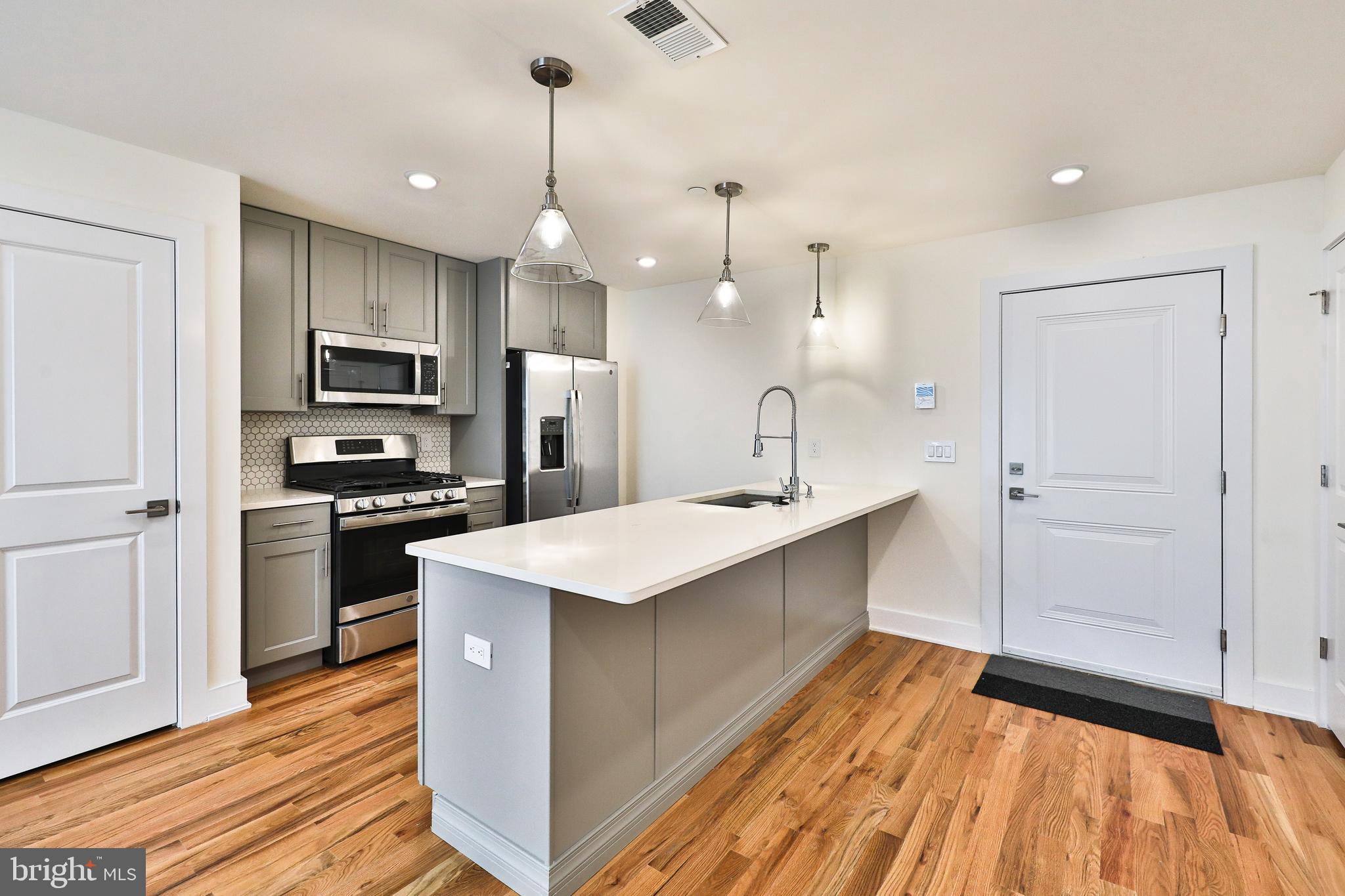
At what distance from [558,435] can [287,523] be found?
1.65m

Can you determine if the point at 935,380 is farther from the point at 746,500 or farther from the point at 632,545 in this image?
the point at 632,545

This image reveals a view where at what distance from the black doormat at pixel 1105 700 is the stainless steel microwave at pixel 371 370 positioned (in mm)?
3406

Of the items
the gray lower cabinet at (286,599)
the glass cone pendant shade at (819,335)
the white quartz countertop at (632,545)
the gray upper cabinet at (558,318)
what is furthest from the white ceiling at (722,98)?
the gray lower cabinet at (286,599)

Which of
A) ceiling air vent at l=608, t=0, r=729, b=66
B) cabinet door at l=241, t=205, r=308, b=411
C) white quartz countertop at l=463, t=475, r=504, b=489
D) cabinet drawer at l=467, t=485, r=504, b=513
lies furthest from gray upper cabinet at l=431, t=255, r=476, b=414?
ceiling air vent at l=608, t=0, r=729, b=66

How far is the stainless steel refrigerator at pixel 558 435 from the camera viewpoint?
3996 millimetres

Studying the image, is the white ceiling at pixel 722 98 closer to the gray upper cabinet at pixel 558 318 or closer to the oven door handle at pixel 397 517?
the gray upper cabinet at pixel 558 318

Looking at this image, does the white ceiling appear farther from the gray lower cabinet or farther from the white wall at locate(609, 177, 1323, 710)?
the gray lower cabinet

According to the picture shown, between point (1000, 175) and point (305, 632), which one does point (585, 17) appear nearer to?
point (1000, 175)

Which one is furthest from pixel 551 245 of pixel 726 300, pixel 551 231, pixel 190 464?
pixel 190 464

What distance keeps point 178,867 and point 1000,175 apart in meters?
3.70

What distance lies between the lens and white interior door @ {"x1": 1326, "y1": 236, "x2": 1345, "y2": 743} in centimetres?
240

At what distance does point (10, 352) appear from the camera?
217 cm

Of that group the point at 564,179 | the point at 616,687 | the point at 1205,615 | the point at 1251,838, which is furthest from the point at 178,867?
the point at 1205,615

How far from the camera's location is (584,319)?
4.58 metres
